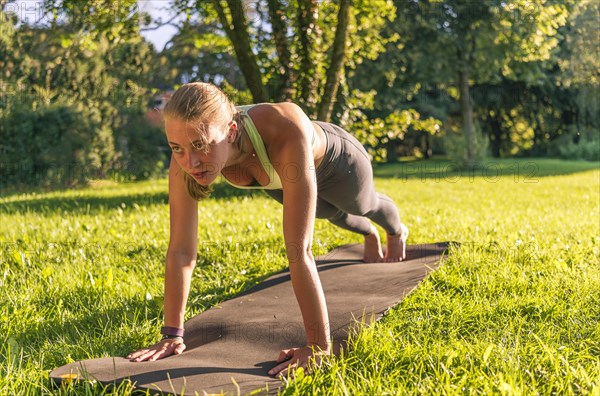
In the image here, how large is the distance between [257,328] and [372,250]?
1.71 meters

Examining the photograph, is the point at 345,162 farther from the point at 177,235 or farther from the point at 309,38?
the point at 309,38

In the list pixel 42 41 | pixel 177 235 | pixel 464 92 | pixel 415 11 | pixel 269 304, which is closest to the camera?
pixel 177 235

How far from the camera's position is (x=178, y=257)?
292 cm

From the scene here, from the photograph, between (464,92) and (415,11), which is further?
(464,92)

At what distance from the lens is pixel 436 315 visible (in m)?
3.20

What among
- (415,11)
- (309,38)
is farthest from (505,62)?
(309,38)

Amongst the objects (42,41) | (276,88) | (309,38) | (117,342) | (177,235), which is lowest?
(117,342)

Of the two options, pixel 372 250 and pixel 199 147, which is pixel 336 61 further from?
pixel 199 147

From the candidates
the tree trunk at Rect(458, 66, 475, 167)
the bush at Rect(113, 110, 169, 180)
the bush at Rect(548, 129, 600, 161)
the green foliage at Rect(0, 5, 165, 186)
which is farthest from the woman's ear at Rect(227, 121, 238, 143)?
the bush at Rect(548, 129, 600, 161)

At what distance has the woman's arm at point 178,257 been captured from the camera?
2.88m

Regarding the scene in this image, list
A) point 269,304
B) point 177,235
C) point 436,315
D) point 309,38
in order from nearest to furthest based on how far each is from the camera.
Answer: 1. point 177,235
2. point 436,315
3. point 269,304
4. point 309,38

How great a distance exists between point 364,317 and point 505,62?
58.4ft

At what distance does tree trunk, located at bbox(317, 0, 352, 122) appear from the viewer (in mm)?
8781

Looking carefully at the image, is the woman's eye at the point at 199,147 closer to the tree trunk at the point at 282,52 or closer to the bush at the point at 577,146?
the tree trunk at the point at 282,52
